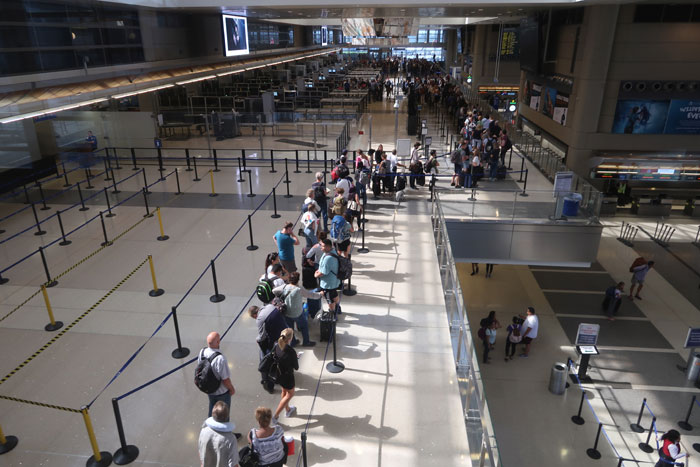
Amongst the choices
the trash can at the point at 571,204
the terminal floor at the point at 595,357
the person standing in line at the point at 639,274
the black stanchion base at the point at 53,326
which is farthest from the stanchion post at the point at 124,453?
the person standing in line at the point at 639,274

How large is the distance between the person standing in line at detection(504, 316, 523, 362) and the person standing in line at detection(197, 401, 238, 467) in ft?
30.1

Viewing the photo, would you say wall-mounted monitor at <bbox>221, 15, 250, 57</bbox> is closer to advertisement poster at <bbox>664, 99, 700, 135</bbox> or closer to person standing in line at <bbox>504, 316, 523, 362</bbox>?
advertisement poster at <bbox>664, 99, 700, 135</bbox>

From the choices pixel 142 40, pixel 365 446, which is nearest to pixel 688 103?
pixel 365 446

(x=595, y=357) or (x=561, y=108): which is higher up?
(x=561, y=108)

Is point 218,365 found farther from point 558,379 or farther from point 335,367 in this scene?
point 558,379

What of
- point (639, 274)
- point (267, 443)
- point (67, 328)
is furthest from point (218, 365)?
point (639, 274)

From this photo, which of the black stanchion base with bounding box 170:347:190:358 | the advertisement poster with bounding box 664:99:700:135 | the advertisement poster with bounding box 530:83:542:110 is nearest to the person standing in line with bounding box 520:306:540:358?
the black stanchion base with bounding box 170:347:190:358

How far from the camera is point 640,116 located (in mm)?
17891

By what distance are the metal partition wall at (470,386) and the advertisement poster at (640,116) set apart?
1383 centimetres

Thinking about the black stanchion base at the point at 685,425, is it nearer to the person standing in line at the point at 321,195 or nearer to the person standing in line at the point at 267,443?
the person standing in line at the point at 321,195

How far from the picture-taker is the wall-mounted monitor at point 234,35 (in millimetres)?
25002

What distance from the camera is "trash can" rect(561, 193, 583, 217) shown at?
41.4 ft

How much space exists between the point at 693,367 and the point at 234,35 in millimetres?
25612

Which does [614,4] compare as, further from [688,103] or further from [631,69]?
[688,103]
